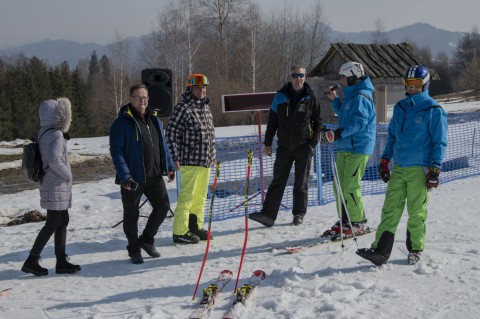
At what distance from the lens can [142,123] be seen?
5.20 m

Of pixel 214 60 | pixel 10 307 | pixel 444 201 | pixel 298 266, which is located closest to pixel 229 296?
pixel 298 266

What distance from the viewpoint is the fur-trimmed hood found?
472 cm

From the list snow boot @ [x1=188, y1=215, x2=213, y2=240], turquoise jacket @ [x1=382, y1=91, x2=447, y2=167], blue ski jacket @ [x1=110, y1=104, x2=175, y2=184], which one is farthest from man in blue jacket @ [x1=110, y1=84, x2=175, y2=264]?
turquoise jacket @ [x1=382, y1=91, x2=447, y2=167]

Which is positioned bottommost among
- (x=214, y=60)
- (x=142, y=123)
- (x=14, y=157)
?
(x=14, y=157)

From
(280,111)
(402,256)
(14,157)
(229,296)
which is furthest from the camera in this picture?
(14,157)

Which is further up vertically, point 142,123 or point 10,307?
point 142,123

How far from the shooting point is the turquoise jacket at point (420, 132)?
4582 millimetres

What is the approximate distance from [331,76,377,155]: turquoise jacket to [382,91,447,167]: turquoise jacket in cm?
63

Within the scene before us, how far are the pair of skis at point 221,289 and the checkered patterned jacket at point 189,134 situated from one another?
164 centimetres

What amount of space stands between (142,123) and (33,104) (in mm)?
41128

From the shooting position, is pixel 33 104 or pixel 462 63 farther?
pixel 462 63

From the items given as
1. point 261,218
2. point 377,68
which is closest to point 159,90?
point 261,218

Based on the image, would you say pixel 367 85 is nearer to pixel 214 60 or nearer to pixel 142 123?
pixel 142 123

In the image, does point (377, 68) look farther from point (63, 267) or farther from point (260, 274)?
point (63, 267)
